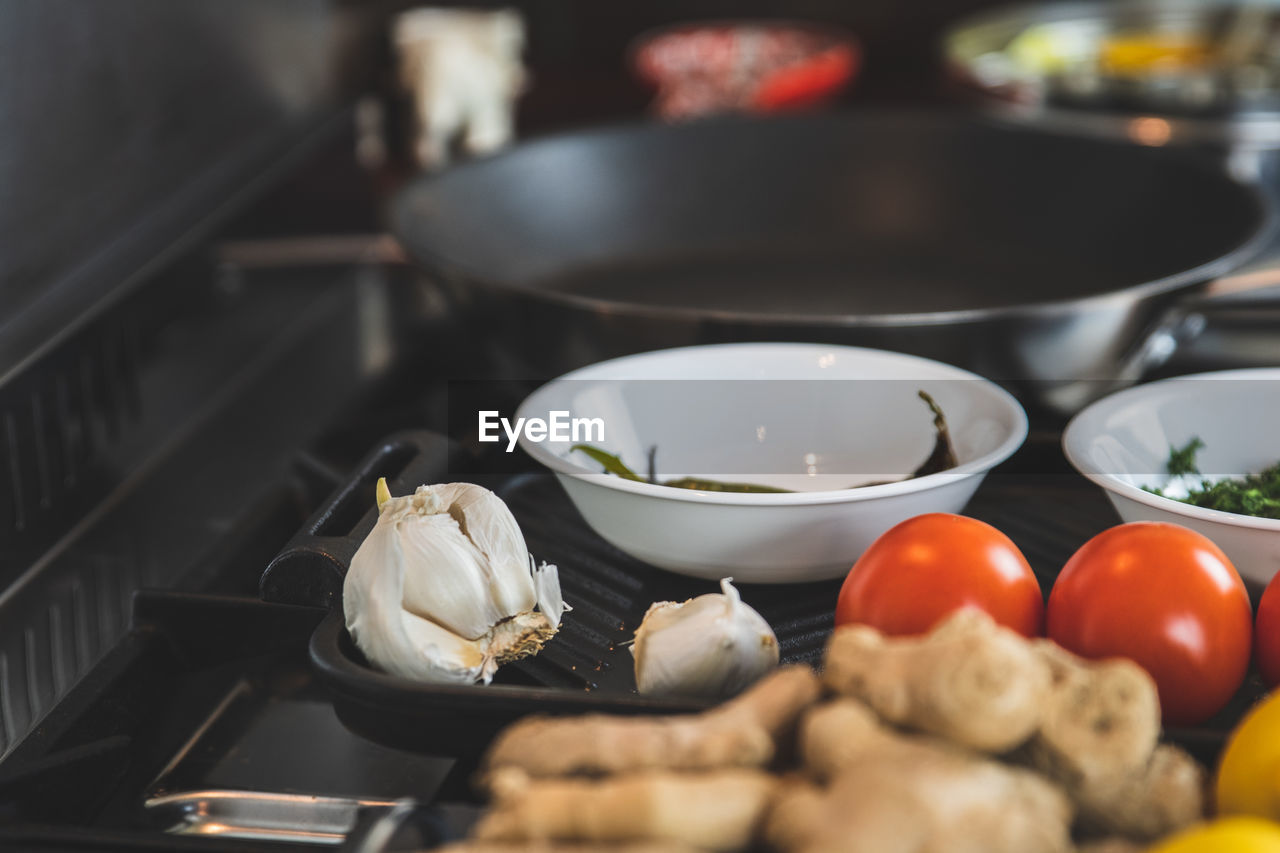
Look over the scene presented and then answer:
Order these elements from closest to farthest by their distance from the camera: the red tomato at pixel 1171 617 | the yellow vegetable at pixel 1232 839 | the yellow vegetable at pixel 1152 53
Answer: the yellow vegetable at pixel 1232 839 → the red tomato at pixel 1171 617 → the yellow vegetable at pixel 1152 53

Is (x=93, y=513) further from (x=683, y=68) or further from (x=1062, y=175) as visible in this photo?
(x=683, y=68)

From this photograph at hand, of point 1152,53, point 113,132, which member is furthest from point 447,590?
point 1152,53

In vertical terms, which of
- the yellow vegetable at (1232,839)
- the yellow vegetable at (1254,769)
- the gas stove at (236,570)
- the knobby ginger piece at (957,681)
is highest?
the knobby ginger piece at (957,681)

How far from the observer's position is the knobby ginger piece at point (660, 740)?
1.30ft

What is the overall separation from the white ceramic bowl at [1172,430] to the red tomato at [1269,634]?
7 centimetres

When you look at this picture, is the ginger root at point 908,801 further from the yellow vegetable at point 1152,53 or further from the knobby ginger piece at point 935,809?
the yellow vegetable at point 1152,53

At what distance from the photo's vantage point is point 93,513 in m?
0.81

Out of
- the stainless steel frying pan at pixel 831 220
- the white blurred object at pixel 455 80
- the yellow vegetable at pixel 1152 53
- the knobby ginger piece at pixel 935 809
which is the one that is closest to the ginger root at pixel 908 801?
the knobby ginger piece at pixel 935 809

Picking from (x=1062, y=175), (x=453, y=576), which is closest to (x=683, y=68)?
(x=1062, y=175)

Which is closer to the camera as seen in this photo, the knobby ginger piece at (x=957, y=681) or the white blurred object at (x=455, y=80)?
the knobby ginger piece at (x=957, y=681)

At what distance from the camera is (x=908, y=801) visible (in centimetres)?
35

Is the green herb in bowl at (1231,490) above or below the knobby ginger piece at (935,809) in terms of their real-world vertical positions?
below

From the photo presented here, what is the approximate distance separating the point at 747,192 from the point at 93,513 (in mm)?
629

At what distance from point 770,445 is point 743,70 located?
1080 millimetres
